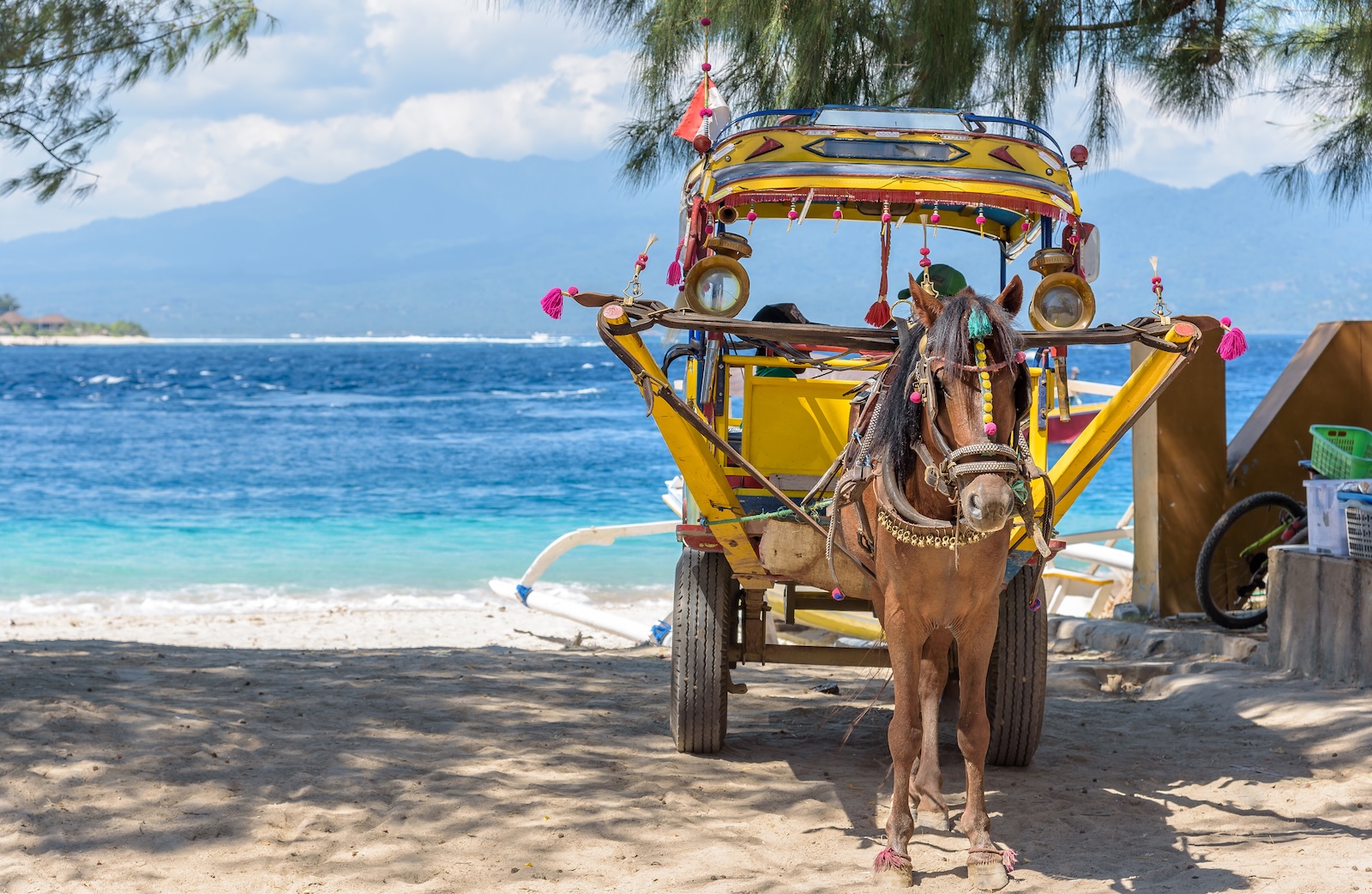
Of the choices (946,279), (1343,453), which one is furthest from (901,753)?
(1343,453)

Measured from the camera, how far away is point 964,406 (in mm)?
3592

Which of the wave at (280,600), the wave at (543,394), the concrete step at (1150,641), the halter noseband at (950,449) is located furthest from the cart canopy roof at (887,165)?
the wave at (543,394)

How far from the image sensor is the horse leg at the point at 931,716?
13.7 ft

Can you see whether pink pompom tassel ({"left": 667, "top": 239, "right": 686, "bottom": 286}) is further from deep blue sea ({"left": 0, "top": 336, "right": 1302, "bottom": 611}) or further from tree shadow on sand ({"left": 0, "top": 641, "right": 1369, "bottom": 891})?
deep blue sea ({"left": 0, "top": 336, "right": 1302, "bottom": 611})

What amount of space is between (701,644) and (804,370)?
1.38 meters

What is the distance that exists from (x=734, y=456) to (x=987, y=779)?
187 cm

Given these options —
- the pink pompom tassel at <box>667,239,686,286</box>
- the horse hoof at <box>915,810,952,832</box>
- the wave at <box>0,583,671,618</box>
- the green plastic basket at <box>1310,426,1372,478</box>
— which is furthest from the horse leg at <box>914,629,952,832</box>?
the wave at <box>0,583,671,618</box>

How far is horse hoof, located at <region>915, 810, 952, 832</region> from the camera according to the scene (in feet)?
15.5

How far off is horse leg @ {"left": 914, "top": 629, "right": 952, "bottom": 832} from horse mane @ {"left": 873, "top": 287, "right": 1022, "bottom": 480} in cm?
71

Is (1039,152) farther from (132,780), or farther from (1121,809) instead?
(132,780)

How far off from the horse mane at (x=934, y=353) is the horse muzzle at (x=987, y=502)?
0.40m

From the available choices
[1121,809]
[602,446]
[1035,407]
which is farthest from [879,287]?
[602,446]

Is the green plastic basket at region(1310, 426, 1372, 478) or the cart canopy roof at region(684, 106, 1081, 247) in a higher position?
the cart canopy roof at region(684, 106, 1081, 247)

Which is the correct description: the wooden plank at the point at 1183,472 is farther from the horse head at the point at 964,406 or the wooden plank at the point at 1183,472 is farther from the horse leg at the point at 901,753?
the horse head at the point at 964,406
